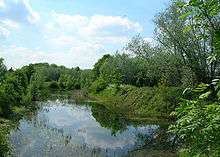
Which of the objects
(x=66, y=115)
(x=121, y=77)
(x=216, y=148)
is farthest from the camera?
(x=121, y=77)

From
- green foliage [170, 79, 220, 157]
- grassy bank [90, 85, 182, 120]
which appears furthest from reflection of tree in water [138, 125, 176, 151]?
green foliage [170, 79, 220, 157]

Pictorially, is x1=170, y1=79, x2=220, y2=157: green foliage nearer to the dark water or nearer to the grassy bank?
the dark water

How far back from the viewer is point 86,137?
104 feet

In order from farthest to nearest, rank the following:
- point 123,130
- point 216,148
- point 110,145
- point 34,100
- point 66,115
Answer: point 34,100
point 66,115
point 123,130
point 110,145
point 216,148

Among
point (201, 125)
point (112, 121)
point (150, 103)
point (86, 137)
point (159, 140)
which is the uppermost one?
point (201, 125)

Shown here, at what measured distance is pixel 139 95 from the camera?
54.1 meters

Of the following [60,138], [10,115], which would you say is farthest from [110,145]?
[10,115]

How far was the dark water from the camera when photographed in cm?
2495

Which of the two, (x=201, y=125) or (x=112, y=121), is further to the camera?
(x=112, y=121)

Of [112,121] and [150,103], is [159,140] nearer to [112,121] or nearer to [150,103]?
[112,121]

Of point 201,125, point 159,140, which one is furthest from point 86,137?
point 201,125

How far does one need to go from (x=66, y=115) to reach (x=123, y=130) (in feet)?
45.6

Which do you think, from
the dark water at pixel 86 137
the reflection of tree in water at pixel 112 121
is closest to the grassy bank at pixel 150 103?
the reflection of tree in water at pixel 112 121

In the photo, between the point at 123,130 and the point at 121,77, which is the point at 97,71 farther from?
the point at 123,130
